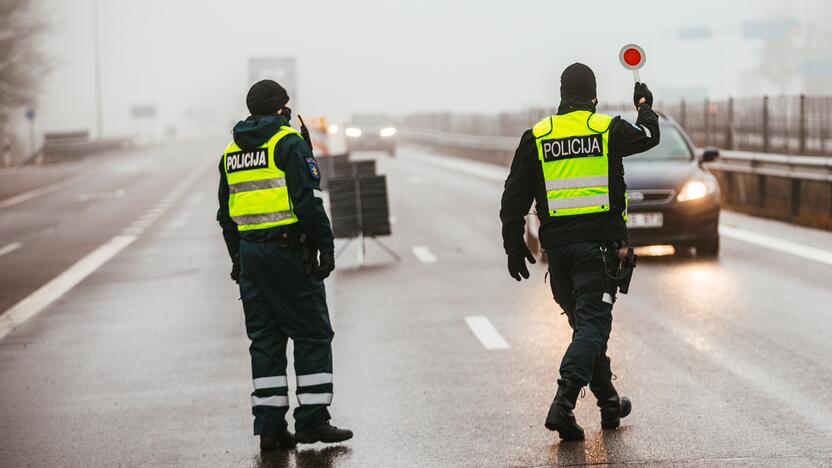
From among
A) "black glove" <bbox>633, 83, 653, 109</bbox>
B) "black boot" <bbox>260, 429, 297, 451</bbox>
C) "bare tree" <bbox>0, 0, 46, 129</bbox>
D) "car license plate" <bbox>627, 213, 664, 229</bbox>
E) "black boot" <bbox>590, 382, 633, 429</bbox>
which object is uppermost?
"bare tree" <bbox>0, 0, 46, 129</bbox>

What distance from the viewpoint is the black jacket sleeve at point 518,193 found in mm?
6984

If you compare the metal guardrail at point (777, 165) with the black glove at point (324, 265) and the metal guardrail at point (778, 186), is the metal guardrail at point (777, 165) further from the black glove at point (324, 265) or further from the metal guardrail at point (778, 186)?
the black glove at point (324, 265)

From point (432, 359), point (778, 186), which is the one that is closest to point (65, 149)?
point (778, 186)

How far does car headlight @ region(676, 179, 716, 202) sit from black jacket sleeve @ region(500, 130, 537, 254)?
839cm

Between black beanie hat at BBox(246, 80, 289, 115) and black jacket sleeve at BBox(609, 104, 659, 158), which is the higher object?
black beanie hat at BBox(246, 80, 289, 115)

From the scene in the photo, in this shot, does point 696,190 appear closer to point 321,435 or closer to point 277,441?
point 321,435

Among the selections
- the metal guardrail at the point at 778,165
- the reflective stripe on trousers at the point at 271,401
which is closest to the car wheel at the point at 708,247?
the metal guardrail at the point at 778,165

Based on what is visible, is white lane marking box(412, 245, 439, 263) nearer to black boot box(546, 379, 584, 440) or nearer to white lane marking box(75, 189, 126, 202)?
black boot box(546, 379, 584, 440)

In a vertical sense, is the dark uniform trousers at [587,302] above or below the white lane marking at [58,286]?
above

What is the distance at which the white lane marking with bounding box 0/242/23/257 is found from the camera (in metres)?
19.8

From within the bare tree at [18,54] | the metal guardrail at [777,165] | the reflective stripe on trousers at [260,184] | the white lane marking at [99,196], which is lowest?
the white lane marking at [99,196]

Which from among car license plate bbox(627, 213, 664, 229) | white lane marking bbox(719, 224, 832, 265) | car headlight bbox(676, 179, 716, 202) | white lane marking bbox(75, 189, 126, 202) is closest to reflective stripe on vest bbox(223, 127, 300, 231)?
car license plate bbox(627, 213, 664, 229)

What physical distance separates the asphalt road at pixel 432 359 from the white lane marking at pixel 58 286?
5 centimetres

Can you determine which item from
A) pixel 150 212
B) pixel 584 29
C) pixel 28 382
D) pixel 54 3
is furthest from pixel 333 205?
pixel 584 29
